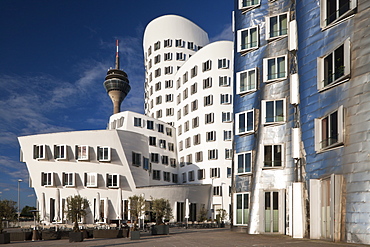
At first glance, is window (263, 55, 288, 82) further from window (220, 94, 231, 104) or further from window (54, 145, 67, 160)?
window (220, 94, 231, 104)

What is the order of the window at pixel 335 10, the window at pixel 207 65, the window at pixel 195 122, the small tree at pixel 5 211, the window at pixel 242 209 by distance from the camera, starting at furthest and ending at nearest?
1. the window at pixel 195 122
2. the window at pixel 207 65
3. the window at pixel 242 209
4. the small tree at pixel 5 211
5. the window at pixel 335 10

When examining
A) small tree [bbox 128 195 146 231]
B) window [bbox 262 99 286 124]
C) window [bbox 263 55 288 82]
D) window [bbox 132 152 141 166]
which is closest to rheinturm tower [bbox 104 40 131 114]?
window [bbox 132 152 141 166]

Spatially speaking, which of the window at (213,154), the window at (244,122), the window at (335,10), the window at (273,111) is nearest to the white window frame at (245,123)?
the window at (244,122)

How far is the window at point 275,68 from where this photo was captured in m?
26.7

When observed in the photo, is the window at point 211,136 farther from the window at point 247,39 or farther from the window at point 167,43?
the window at point 247,39

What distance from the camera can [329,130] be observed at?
19828 millimetres

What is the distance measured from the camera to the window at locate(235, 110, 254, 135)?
2867cm

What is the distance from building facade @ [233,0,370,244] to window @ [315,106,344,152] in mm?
47

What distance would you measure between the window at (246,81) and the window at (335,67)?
7.96m

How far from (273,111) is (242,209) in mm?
7411

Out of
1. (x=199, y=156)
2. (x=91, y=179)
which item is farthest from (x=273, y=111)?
(x=199, y=156)

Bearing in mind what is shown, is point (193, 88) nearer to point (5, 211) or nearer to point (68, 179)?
point (68, 179)

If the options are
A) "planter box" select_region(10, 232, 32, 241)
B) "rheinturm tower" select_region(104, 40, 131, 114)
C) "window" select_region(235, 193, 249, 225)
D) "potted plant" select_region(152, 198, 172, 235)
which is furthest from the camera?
"rheinturm tower" select_region(104, 40, 131, 114)

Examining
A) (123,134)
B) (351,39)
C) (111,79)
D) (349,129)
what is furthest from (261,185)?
(111,79)
